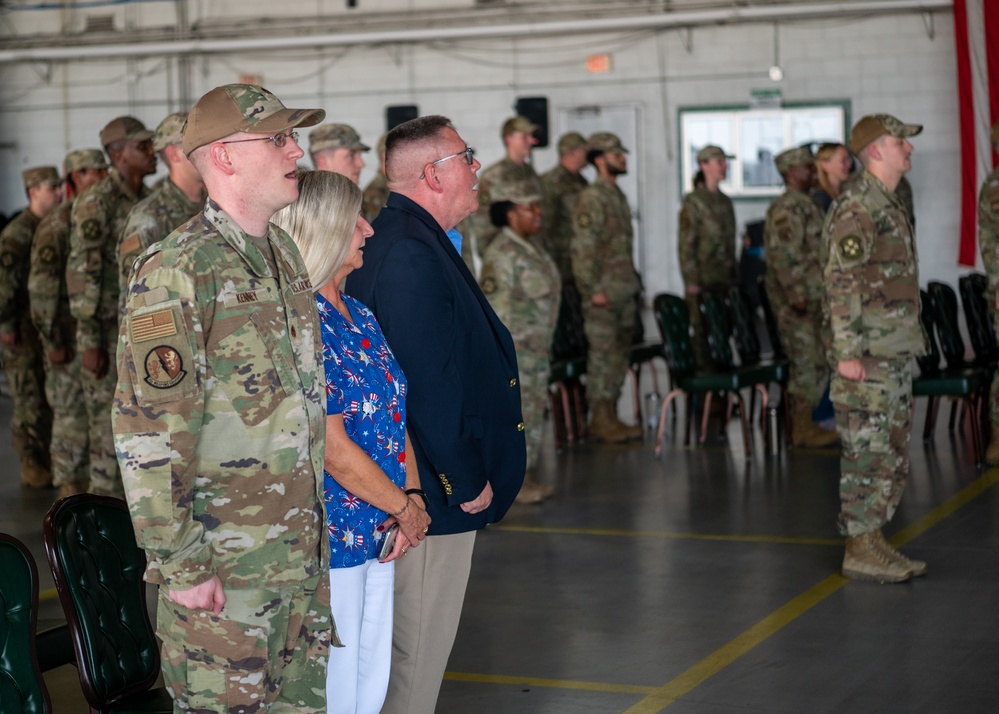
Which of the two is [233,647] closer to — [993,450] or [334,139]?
[334,139]

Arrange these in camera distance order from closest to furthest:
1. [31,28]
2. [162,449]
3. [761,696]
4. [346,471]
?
[162,449] < [346,471] < [761,696] < [31,28]

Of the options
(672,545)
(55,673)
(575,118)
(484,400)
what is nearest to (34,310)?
(55,673)

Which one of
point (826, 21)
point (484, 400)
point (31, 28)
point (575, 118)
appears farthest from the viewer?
point (31, 28)

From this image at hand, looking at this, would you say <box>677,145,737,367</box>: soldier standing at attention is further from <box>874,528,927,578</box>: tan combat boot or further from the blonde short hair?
the blonde short hair

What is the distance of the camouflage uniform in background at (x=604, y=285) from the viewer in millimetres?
8391

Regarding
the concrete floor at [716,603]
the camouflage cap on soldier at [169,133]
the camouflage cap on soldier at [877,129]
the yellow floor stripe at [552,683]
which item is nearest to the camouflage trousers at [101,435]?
the concrete floor at [716,603]

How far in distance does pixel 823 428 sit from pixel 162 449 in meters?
6.67

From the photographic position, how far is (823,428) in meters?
8.23

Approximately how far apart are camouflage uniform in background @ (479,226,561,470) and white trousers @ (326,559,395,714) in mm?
3557

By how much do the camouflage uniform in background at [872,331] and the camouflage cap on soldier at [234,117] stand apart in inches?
117

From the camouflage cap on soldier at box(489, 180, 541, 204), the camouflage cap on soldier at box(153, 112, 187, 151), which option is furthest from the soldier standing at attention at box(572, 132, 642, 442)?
the camouflage cap on soldier at box(153, 112, 187, 151)

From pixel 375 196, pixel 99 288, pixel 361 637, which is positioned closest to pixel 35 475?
pixel 99 288

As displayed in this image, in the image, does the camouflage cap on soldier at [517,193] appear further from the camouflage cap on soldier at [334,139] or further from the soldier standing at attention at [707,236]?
the soldier standing at attention at [707,236]

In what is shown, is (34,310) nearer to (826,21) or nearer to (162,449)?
(162,449)
